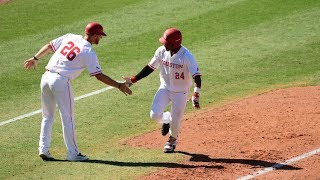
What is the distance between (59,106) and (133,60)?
5063mm

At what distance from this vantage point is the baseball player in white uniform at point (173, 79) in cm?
1086

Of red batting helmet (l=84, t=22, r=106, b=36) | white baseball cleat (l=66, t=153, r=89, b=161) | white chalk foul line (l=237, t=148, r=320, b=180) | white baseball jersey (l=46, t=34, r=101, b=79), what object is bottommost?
white chalk foul line (l=237, t=148, r=320, b=180)

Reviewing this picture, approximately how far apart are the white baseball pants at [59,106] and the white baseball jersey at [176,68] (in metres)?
1.40

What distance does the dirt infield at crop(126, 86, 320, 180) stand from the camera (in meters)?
10.2

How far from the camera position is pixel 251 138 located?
37.8 ft

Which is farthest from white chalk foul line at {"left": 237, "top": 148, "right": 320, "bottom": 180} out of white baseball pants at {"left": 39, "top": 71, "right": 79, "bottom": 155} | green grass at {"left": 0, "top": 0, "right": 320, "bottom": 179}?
white baseball pants at {"left": 39, "top": 71, "right": 79, "bottom": 155}

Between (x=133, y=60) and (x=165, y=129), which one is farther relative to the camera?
(x=133, y=60)

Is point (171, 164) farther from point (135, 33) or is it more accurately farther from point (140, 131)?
point (135, 33)

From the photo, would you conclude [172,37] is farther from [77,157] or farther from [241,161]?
[77,157]

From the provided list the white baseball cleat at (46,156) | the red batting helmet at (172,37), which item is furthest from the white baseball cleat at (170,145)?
the white baseball cleat at (46,156)

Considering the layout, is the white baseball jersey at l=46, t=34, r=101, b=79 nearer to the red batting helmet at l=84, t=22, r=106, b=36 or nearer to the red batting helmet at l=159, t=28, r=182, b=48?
the red batting helmet at l=84, t=22, r=106, b=36

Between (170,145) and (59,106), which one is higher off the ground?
(59,106)

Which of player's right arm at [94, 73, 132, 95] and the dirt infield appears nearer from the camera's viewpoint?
the dirt infield

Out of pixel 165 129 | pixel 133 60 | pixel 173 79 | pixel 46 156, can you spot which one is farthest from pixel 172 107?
pixel 133 60
